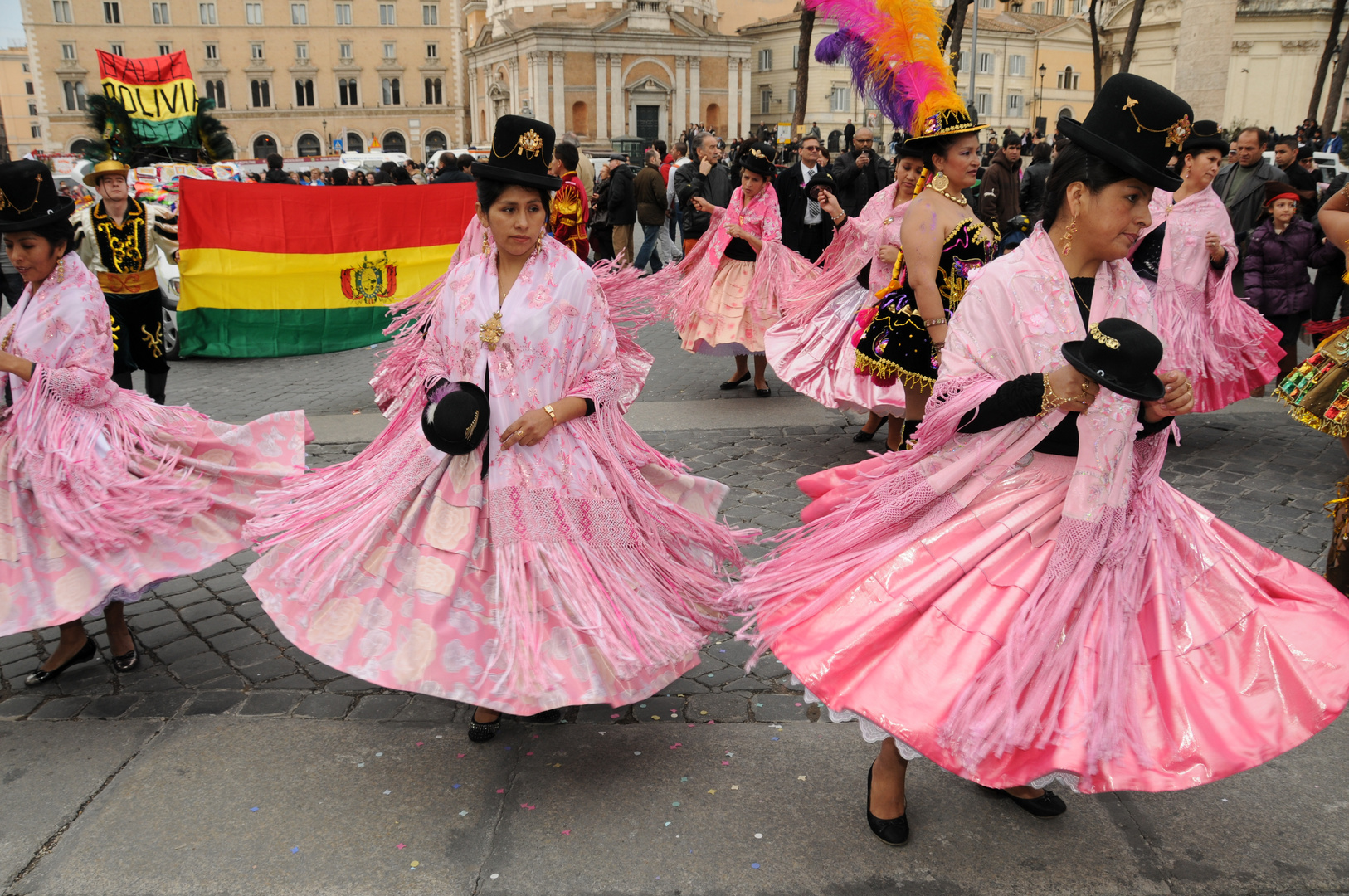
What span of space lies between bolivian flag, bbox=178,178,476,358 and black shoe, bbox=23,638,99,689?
6.35 metres

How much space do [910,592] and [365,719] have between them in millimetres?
2075

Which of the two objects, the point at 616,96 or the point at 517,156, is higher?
the point at 616,96

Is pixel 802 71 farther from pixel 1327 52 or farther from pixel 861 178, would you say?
pixel 1327 52

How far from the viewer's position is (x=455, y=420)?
296cm

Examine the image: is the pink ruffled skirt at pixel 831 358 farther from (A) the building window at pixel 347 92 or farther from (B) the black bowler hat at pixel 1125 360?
(A) the building window at pixel 347 92

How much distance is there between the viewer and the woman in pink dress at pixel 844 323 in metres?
6.11

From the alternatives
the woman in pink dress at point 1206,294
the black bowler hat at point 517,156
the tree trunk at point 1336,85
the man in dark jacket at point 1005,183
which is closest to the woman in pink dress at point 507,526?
the black bowler hat at point 517,156

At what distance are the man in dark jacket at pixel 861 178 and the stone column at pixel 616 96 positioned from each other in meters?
59.0

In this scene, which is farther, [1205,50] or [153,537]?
[1205,50]

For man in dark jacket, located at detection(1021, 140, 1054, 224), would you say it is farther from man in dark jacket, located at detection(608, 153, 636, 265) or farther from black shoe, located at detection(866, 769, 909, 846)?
black shoe, located at detection(866, 769, 909, 846)

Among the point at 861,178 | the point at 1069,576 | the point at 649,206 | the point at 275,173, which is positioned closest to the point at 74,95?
the point at 275,173

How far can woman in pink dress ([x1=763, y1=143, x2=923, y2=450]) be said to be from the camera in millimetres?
6105

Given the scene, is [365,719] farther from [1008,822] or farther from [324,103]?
[324,103]

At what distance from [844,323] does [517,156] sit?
386cm
